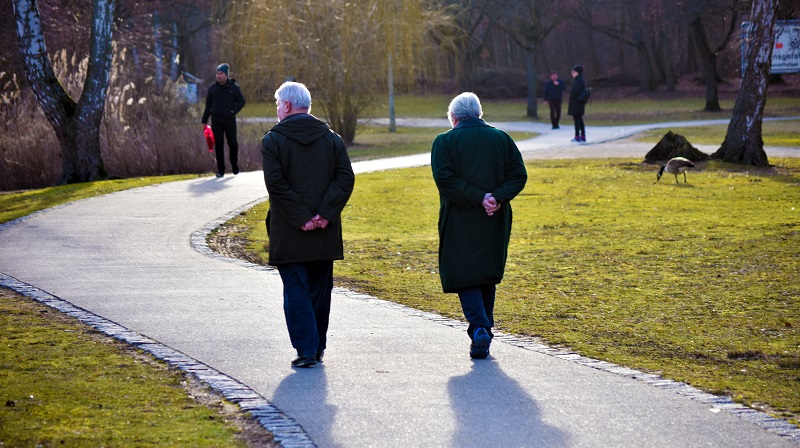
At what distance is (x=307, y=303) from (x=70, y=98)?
14.5 metres

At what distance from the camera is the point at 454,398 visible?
6.05 metres

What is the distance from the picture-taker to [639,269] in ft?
36.4

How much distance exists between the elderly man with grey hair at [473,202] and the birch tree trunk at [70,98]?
13.9 m

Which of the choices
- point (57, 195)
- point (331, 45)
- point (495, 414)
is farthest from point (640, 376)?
point (331, 45)

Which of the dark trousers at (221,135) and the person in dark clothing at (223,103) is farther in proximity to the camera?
the dark trousers at (221,135)

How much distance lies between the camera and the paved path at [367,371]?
543 cm

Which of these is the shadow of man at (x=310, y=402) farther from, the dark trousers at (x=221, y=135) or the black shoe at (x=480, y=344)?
the dark trousers at (x=221, y=135)

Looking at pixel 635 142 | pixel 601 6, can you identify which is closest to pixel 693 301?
pixel 635 142

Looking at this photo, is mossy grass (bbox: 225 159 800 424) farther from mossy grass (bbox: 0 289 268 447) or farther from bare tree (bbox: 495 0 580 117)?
bare tree (bbox: 495 0 580 117)

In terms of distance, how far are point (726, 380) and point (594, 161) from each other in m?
18.8

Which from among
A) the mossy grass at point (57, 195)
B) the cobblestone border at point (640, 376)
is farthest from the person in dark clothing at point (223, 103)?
the cobblestone border at point (640, 376)

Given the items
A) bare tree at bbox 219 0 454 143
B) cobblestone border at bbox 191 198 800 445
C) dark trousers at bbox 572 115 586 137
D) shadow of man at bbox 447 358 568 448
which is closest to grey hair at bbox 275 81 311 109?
shadow of man at bbox 447 358 568 448

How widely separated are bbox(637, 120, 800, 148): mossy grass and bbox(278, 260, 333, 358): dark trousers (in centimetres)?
2337

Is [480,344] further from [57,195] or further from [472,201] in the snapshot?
[57,195]
